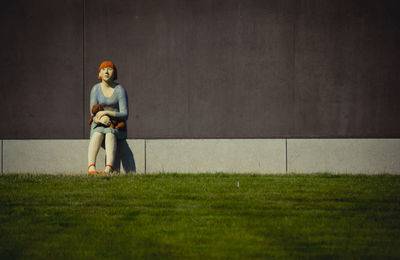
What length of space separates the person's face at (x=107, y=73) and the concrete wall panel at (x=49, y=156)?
1492mm

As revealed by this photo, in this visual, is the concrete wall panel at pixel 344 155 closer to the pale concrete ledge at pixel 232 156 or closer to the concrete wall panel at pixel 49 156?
the pale concrete ledge at pixel 232 156

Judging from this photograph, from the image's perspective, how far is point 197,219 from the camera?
16.5ft

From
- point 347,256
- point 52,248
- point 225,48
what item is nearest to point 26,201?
point 52,248

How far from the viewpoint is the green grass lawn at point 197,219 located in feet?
12.9

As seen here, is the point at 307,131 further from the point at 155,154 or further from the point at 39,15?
the point at 39,15

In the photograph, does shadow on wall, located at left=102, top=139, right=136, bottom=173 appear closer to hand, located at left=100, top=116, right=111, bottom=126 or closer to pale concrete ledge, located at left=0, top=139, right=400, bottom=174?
pale concrete ledge, located at left=0, top=139, right=400, bottom=174

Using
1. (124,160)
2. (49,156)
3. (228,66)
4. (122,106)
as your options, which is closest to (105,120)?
(122,106)

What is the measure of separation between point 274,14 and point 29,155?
20.1 ft

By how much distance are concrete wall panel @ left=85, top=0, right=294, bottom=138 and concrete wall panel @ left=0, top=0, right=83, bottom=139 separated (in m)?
1.02

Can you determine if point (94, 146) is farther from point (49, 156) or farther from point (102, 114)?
point (49, 156)

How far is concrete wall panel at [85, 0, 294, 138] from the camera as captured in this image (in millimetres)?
9906

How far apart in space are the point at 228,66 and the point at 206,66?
479 mm

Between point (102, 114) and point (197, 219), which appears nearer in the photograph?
point (197, 219)

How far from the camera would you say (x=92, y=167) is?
345 inches
